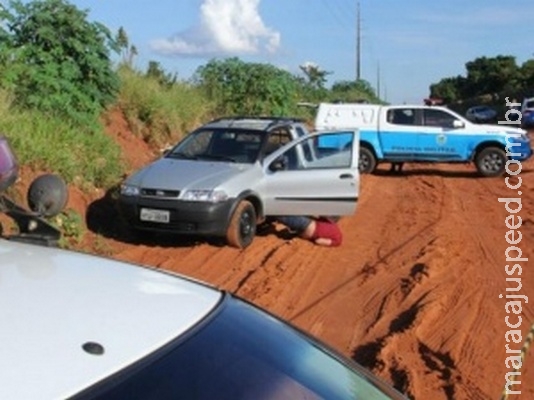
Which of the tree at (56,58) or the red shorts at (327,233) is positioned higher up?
the tree at (56,58)

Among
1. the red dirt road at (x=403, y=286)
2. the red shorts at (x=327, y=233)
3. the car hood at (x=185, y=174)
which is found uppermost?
the car hood at (x=185, y=174)

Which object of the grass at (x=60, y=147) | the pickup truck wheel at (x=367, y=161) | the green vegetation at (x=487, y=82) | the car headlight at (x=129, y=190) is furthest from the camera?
the green vegetation at (x=487, y=82)

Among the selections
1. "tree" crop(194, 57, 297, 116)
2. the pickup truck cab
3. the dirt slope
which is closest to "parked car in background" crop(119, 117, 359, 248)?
the dirt slope

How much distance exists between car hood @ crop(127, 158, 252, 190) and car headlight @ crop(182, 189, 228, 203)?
84 millimetres

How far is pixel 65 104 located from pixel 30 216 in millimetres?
10878

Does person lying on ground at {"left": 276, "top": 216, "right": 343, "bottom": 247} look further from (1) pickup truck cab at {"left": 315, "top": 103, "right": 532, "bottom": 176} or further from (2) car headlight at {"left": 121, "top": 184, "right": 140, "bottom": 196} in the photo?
(1) pickup truck cab at {"left": 315, "top": 103, "right": 532, "bottom": 176}

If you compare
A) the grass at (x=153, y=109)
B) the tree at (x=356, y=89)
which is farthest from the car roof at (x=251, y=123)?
the tree at (x=356, y=89)

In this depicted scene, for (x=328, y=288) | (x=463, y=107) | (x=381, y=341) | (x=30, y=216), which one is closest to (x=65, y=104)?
(x=328, y=288)

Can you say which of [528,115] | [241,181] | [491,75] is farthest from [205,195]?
[491,75]

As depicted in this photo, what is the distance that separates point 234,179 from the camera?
10430 mm

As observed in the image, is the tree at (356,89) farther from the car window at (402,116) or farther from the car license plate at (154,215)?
the car license plate at (154,215)

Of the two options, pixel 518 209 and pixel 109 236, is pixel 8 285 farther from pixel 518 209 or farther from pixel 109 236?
pixel 518 209

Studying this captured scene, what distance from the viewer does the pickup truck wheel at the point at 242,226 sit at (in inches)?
404

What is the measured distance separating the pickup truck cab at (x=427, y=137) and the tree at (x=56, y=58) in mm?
7654
